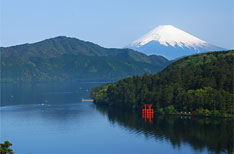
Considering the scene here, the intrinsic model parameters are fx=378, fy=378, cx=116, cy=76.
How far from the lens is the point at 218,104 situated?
84.2 meters

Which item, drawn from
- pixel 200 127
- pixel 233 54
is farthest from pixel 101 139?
pixel 233 54

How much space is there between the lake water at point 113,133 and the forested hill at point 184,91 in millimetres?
4644

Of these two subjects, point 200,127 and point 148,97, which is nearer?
point 200,127

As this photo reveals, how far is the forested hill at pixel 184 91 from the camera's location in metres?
85.5

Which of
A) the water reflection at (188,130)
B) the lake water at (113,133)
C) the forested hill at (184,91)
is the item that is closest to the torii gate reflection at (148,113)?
Result: the water reflection at (188,130)

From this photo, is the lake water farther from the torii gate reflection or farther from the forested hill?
the forested hill

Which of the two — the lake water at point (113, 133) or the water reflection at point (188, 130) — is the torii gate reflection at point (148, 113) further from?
the lake water at point (113, 133)

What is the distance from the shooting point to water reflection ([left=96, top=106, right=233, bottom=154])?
62719 mm

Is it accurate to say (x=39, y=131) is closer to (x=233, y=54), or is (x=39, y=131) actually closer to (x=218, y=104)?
(x=218, y=104)

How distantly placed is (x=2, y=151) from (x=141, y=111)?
2369 inches

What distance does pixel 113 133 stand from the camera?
2948 inches

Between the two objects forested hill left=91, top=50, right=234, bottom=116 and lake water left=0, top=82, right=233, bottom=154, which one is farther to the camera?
forested hill left=91, top=50, right=234, bottom=116

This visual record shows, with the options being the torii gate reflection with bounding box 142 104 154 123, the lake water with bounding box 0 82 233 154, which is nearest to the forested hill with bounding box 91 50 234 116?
the torii gate reflection with bounding box 142 104 154 123

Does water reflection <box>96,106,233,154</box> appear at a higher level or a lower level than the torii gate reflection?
lower
